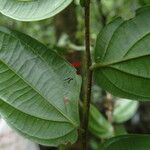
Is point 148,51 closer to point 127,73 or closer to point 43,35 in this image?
point 127,73

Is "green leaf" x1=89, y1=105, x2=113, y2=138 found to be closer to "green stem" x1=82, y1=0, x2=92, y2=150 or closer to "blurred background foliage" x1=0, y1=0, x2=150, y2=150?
"blurred background foliage" x1=0, y1=0, x2=150, y2=150

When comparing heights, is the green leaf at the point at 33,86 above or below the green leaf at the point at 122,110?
above

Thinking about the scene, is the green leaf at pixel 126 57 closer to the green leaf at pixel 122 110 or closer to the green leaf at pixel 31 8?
the green leaf at pixel 31 8

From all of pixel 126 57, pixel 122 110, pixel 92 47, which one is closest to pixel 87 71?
pixel 126 57

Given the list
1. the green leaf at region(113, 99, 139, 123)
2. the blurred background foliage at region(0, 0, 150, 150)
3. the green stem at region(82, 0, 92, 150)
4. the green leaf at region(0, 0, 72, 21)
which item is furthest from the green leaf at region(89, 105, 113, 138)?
the green leaf at region(0, 0, 72, 21)

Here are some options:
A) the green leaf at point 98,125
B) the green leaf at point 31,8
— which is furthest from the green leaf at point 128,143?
the green leaf at point 98,125

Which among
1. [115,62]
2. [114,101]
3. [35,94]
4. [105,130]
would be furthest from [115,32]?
[114,101]
